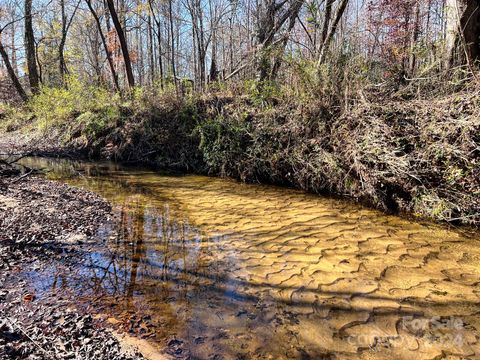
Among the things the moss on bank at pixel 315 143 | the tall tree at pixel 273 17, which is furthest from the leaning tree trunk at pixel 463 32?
the tall tree at pixel 273 17

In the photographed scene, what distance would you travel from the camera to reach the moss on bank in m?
5.54

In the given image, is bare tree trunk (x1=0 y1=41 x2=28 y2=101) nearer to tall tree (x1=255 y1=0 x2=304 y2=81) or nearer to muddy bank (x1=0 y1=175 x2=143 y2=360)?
tall tree (x1=255 y1=0 x2=304 y2=81)

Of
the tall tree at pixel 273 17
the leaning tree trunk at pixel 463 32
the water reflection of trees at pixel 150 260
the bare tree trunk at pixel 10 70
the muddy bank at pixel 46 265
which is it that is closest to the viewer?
the muddy bank at pixel 46 265

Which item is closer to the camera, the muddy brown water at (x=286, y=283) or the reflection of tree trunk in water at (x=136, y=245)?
the muddy brown water at (x=286, y=283)

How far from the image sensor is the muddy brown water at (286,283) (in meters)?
2.67

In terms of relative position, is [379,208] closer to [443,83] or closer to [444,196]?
[444,196]

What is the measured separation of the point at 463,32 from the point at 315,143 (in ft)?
11.7

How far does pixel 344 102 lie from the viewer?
7.49 meters

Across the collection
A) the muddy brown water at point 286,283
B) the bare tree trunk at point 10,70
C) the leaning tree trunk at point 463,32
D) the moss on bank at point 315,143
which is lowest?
the muddy brown water at point 286,283

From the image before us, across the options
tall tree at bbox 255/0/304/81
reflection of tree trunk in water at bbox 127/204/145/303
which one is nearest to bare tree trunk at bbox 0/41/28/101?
tall tree at bbox 255/0/304/81

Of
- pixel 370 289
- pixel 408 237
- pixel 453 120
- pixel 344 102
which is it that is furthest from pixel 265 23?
pixel 370 289

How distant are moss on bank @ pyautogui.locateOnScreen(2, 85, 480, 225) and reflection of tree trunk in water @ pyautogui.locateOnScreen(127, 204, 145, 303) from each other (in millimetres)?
3518

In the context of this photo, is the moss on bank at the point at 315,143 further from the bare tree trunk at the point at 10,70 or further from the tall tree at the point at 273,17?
the bare tree trunk at the point at 10,70

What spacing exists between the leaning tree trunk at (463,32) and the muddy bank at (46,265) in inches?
290
